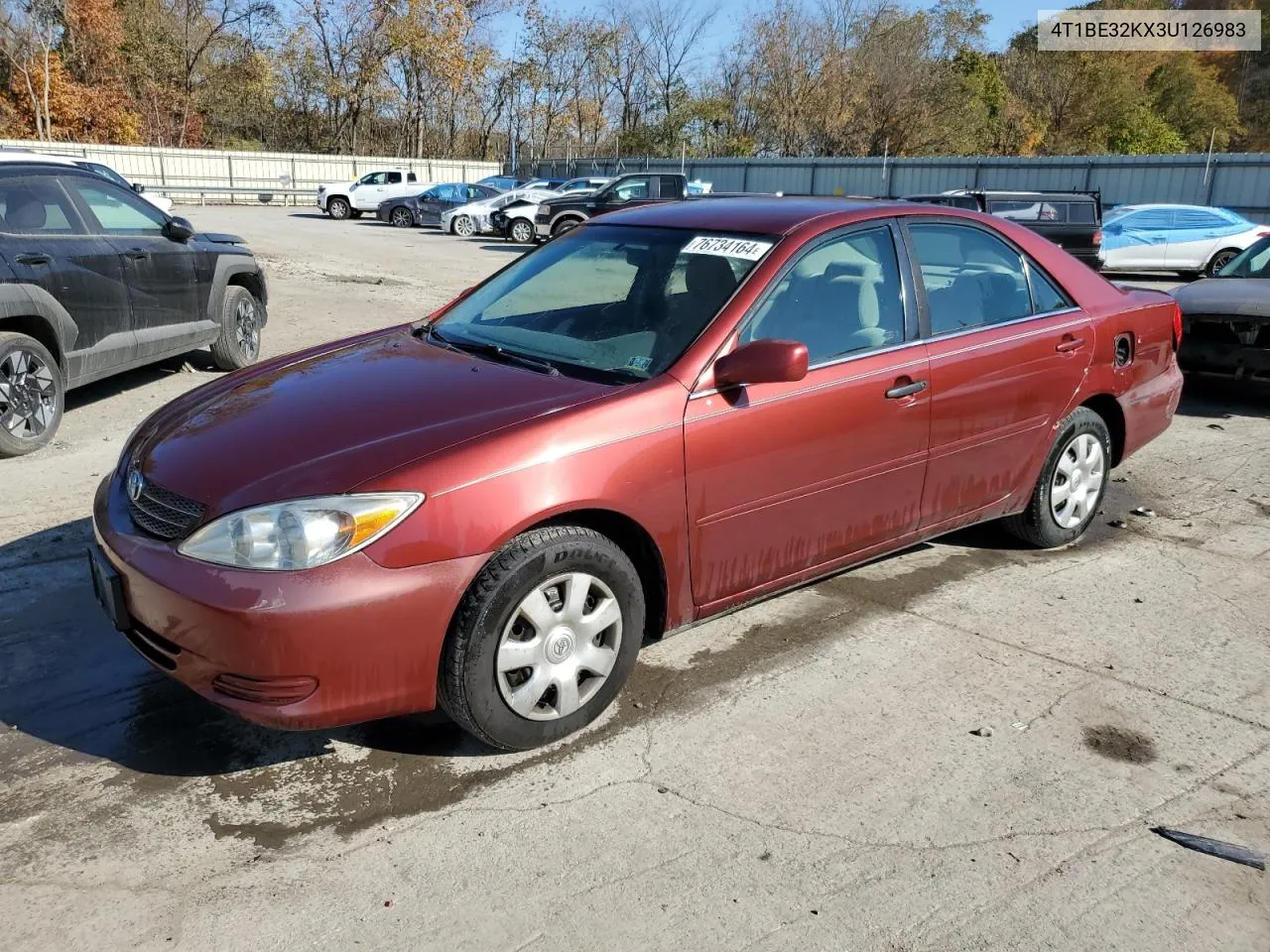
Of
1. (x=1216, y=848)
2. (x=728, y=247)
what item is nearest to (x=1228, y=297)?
(x=728, y=247)

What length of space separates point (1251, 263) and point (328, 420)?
29.2 feet

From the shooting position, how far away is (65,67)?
151 ft

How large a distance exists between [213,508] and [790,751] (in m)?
1.91

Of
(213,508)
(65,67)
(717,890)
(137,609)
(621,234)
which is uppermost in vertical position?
(65,67)

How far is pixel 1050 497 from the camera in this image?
5066mm

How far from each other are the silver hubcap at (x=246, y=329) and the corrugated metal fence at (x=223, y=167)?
31.5 m

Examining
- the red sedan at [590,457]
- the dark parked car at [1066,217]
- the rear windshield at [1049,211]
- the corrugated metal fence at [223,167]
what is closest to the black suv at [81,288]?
the red sedan at [590,457]

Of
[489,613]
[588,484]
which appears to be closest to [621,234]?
[588,484]

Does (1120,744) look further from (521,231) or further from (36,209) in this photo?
(521,231)

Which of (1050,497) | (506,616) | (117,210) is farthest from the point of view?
(117,210)

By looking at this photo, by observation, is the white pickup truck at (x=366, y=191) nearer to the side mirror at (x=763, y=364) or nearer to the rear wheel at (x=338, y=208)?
the rear wheel at (x=338, y=208)

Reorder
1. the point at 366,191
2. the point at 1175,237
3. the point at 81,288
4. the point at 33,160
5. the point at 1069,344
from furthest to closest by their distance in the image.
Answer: the point at 366,191 < the point at 1175,237 < the point at 33,160 < the point at 81,288 < the point at 1069,344

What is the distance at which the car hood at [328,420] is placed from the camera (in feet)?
9.93

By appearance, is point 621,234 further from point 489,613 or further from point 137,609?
point 137,609
